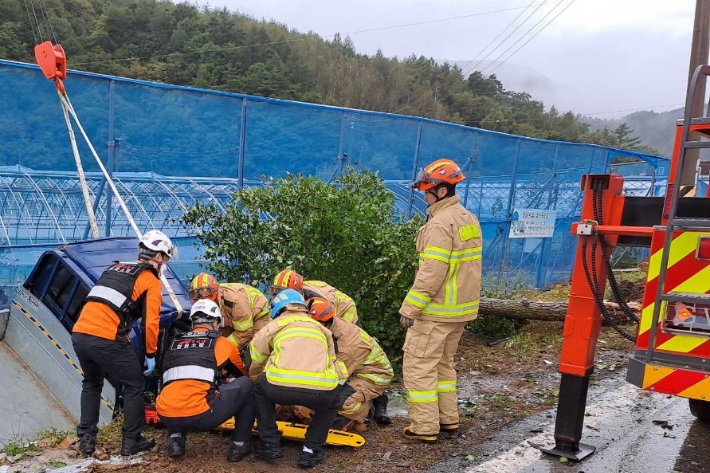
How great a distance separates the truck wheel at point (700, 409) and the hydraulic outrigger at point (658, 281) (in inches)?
62.9

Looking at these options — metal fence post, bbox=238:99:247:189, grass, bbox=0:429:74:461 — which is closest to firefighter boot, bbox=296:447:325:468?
grass, bbox=0:429:74:461

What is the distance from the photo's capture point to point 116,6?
141 feet

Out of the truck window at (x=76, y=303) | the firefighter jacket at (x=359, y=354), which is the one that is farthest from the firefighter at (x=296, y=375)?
the truck window at (x=76, y=303)

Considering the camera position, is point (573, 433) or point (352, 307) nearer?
point (573, 433)

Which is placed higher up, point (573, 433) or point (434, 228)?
point (434, 228)

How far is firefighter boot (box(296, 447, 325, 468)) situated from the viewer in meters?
4.29

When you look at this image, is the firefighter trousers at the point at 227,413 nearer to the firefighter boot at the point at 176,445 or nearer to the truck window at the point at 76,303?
the firefighter boot at the point at 176,445

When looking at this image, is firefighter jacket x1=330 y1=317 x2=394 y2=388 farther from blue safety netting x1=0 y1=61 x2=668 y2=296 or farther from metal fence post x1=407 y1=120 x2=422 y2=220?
metal fence post x1=407 y1=120 x2=422 y2=220

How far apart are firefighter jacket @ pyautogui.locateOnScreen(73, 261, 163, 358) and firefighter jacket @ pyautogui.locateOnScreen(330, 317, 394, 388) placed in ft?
4.51

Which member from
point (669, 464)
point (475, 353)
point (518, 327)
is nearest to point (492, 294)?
point (518, 327)

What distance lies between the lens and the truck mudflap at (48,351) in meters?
5.50

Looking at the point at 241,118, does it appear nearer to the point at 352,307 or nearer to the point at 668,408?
the point at 352,307

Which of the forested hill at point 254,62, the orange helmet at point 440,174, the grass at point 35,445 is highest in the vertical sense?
the forested hill at point 254,62

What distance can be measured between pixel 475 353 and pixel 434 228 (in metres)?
3.38
